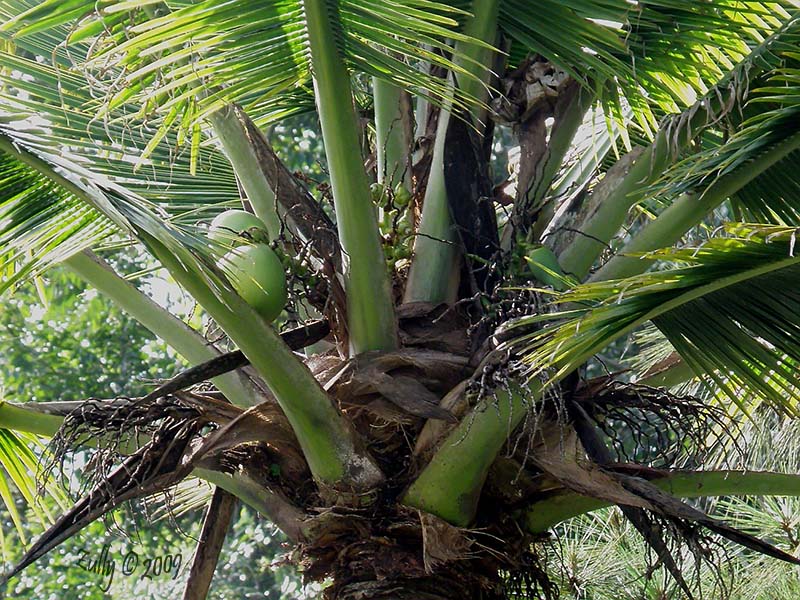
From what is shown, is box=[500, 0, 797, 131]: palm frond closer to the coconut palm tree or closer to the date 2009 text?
the coconut palm tree

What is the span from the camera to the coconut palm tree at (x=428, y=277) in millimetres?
2277

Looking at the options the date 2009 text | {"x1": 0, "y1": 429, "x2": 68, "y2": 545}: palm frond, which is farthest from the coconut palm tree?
{"x1": 0, "y1": 429, "x2": 68, "y2": 545}: palm frond

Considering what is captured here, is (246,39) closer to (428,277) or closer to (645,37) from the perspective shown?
(428,277)

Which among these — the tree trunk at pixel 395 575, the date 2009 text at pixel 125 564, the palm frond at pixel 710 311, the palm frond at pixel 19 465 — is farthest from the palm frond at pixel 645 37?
the palm frond at pixel 19 465

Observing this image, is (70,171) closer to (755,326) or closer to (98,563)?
(98,563)

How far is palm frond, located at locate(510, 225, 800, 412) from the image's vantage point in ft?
6.87

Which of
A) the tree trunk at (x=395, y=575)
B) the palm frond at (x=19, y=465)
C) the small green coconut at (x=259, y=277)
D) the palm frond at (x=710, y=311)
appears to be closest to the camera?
the palm frond at (x=710, y=311)

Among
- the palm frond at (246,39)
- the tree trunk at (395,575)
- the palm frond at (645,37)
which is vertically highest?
the palm frond at (645,37)

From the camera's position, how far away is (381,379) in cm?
263

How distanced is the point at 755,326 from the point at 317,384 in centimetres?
104

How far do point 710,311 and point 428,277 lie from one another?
0.73 m

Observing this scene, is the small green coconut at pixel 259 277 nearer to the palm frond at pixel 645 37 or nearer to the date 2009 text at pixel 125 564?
the date 2009 text at pixel 125 564

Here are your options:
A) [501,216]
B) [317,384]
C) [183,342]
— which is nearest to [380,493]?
[317,384]

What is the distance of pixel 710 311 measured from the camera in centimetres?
264
